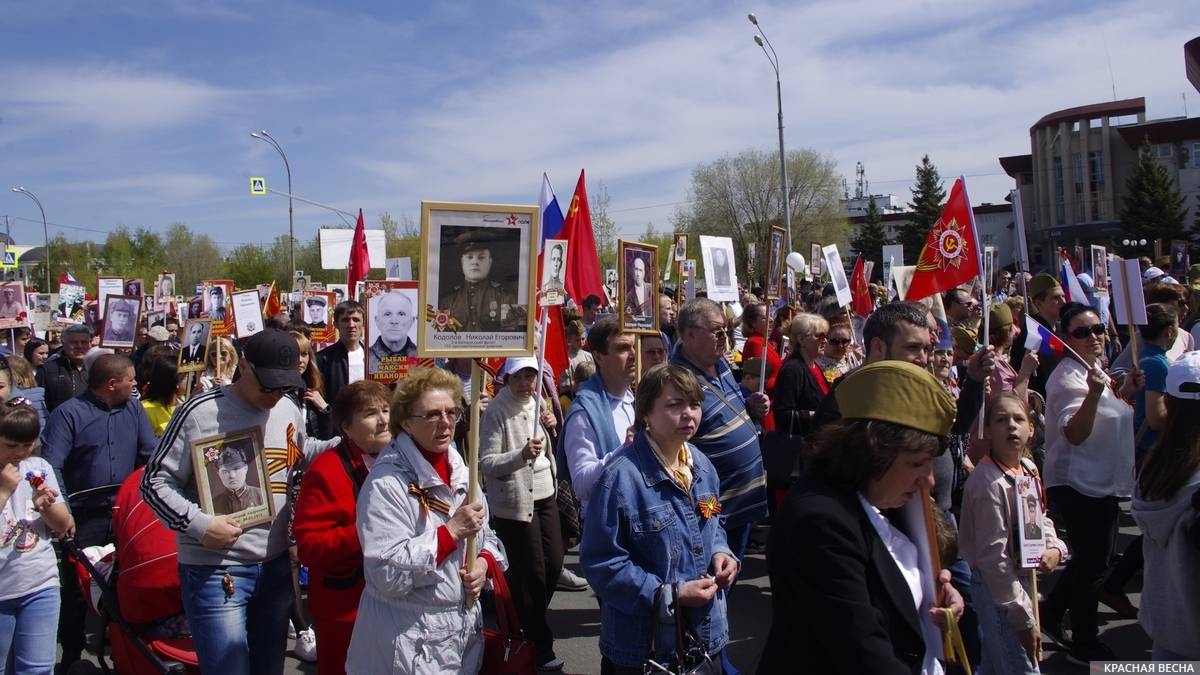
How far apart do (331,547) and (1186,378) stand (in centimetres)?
332

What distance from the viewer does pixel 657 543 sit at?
3.52 metres

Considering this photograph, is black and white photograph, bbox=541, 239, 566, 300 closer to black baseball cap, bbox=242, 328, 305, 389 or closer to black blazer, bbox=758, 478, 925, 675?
black baseball cap, bbox=242, 328, 305, 389

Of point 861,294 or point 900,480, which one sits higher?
point 861,294

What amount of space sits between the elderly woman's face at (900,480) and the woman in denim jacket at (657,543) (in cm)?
124

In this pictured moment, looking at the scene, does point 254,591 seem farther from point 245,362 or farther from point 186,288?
point 186,288

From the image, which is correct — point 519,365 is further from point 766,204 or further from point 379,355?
point 766,204

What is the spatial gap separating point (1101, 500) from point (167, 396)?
6179 millimetres

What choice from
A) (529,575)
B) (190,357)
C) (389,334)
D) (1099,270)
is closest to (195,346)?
(190,357)

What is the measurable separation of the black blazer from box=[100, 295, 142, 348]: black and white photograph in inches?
403

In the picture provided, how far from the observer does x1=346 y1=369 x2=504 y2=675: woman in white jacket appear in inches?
131

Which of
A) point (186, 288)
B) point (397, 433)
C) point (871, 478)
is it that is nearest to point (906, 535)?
point (871, 478)

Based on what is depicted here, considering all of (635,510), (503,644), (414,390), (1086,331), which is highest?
(1086,331)

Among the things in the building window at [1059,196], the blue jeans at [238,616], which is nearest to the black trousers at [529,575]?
the blue jeans at [238,616]

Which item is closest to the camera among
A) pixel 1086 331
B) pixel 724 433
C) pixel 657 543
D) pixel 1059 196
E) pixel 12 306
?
pixel 657 543
